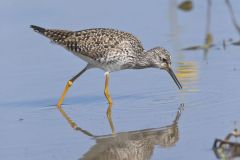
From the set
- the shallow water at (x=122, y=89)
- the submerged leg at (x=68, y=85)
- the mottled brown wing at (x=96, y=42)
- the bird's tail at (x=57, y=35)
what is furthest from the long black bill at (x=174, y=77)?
the bird's tail at (x=57, y=35)

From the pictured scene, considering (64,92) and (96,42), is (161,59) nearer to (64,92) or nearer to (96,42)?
(96,42)

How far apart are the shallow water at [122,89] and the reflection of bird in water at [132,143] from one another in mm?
12

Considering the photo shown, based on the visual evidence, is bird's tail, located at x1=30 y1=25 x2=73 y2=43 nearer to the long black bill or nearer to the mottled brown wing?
the mottled brown wing

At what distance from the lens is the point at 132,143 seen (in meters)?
9.75

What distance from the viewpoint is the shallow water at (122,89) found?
9.71 meters

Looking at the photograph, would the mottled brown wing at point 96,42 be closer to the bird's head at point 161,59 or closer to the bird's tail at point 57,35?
the bird's tail at point 57,35

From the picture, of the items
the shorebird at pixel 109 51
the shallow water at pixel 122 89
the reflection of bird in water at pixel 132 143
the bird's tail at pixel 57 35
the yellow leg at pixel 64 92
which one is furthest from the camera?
the bird's tail at pixel 57 35

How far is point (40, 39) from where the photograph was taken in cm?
1483

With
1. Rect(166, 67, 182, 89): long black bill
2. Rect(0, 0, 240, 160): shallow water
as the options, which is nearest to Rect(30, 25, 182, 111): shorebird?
Rect(166, 67, 182, 89): long black bill

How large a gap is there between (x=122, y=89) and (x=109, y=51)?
2.03ft

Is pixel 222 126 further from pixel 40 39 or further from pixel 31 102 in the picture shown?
pixel 40 39

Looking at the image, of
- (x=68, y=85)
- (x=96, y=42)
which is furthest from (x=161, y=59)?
(x=68, y=85)

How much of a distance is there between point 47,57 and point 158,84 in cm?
237

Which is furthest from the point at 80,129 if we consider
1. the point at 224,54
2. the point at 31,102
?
the point at 224,54
